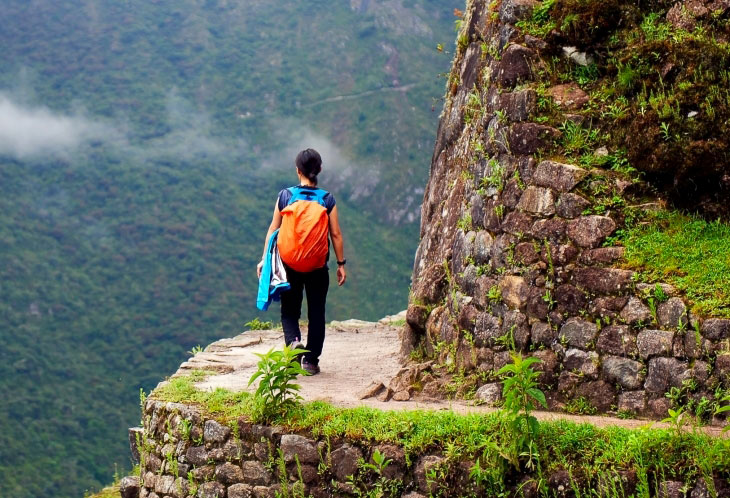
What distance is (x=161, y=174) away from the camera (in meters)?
54.9

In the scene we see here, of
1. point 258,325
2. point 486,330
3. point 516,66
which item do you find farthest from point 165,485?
A: point 258,325

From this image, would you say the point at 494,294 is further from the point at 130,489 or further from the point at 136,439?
the point at 136,439

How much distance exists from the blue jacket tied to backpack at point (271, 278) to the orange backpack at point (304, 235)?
0.26 ft

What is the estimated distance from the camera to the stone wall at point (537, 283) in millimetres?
6191

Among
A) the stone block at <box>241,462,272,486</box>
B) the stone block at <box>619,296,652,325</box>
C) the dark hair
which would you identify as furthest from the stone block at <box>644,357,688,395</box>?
the dark hair

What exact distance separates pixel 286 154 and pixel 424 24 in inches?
618

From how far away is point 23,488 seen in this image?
3412 cm

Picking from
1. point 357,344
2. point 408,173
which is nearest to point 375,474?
point 357,344

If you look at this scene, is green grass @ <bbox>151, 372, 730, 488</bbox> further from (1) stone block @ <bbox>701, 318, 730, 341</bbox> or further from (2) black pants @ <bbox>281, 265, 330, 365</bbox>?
(2) black pants @ <bbox>281, 265, 330, 365</bbox>

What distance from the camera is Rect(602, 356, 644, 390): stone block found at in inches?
246

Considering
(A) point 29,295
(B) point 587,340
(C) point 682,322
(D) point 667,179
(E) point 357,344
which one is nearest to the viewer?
(C) point 682,322

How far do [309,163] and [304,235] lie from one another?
700 mm

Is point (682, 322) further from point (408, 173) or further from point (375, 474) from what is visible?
point (408, 173)

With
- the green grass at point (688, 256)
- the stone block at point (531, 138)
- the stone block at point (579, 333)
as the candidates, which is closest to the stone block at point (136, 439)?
the stone block at point (579, 333)
